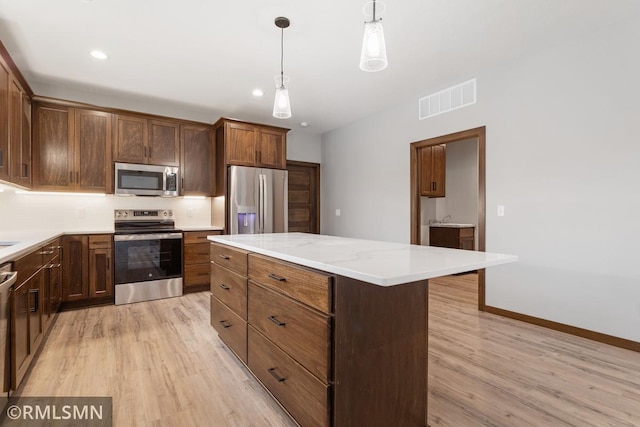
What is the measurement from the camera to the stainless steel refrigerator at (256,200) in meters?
4.37

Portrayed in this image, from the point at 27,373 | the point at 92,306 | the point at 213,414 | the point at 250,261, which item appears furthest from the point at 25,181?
the point at 213,414

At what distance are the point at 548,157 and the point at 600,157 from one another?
1.26ft

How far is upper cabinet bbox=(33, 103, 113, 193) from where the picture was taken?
11.7 feet

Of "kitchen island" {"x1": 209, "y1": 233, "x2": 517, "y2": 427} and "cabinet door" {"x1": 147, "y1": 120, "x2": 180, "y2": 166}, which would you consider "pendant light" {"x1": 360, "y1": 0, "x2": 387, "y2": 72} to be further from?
"cabinet door" {"x1": 147, "y1": 120, "x2": 180, "y2": 166}

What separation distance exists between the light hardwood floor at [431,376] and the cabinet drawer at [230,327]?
5.4 inches

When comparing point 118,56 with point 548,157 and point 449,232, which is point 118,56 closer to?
point 548,157

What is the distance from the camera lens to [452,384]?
1.98 metres

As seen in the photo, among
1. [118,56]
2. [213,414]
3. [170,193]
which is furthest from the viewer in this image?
[170,193]

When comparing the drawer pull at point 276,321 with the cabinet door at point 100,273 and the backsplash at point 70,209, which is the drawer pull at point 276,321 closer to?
the cabinet door at point 100,273

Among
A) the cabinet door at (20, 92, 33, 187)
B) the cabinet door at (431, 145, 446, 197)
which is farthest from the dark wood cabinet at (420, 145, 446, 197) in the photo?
the cabinet door at (20, 92, 33, 187)

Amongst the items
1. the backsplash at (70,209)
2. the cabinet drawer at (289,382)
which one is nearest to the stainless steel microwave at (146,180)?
the backsplash at (70,209)

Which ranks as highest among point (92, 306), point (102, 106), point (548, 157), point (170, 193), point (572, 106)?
point (102, 106)

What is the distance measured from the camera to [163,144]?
4.26m

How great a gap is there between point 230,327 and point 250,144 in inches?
115
